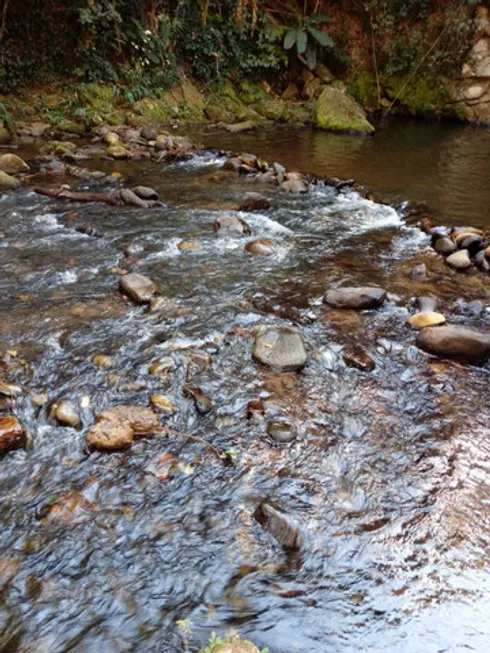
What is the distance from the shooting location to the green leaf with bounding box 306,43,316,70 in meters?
14.3

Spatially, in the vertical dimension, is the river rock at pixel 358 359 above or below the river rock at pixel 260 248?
below

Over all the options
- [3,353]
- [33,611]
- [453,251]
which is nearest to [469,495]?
[33,611]

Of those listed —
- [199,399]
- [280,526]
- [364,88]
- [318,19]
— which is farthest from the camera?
[364,88]

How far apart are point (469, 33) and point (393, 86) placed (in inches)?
95.2

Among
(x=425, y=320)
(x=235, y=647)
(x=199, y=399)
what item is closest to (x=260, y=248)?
(x=425, y=320)

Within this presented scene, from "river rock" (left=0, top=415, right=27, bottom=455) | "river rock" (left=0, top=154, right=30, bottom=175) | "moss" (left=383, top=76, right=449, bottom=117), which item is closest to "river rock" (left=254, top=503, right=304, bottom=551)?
"river rock" (left=0, top=415, right=27, bottom=455)

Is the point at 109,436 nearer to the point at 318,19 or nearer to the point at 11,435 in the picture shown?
the point at 11,435

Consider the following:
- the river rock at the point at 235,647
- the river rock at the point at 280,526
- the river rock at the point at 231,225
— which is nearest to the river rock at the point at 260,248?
the river rock at the point at 231,225

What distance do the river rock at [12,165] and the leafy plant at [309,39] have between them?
9573mm

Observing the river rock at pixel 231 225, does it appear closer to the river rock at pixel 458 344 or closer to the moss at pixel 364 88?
the river rock at pixel 458 344

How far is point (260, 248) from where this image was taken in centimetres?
493

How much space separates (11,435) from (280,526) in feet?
4.52

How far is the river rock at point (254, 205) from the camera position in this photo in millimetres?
6180

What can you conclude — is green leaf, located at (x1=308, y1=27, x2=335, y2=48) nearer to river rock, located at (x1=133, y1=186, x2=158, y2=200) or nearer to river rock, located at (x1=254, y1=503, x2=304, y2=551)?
river rock, located at (x1=133, y1=186, x2=158, y2=200)
